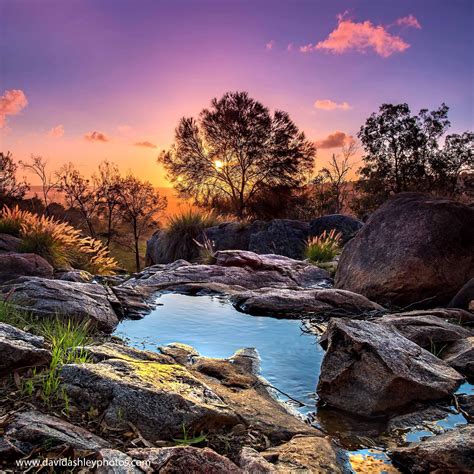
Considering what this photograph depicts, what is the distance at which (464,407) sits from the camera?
10.8 ft

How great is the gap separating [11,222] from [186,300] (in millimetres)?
5731

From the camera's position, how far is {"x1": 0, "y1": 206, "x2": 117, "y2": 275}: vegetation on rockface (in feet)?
30.6

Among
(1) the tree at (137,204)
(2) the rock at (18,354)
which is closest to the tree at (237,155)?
(1) the tree at (137,204)

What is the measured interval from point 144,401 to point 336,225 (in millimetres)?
14422

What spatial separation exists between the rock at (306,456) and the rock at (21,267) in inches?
237

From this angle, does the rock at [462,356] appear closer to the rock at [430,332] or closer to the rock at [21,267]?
the rock at [430,332]

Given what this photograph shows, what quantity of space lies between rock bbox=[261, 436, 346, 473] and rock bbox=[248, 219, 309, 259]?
41.7 ft

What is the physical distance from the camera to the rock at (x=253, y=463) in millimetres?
2168

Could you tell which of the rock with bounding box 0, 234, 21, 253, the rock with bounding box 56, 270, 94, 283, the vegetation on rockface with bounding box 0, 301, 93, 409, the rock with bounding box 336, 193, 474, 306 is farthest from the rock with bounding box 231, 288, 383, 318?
the rock with bounding box 0, 234, 21, 253

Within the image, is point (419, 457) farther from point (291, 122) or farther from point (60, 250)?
point (291, 122)

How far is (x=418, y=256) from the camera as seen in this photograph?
255 inches

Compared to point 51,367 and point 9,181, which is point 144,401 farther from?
point 9,181

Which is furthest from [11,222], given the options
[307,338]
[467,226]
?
[467,226]

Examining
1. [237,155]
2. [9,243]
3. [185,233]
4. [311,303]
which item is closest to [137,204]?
[237,155]
